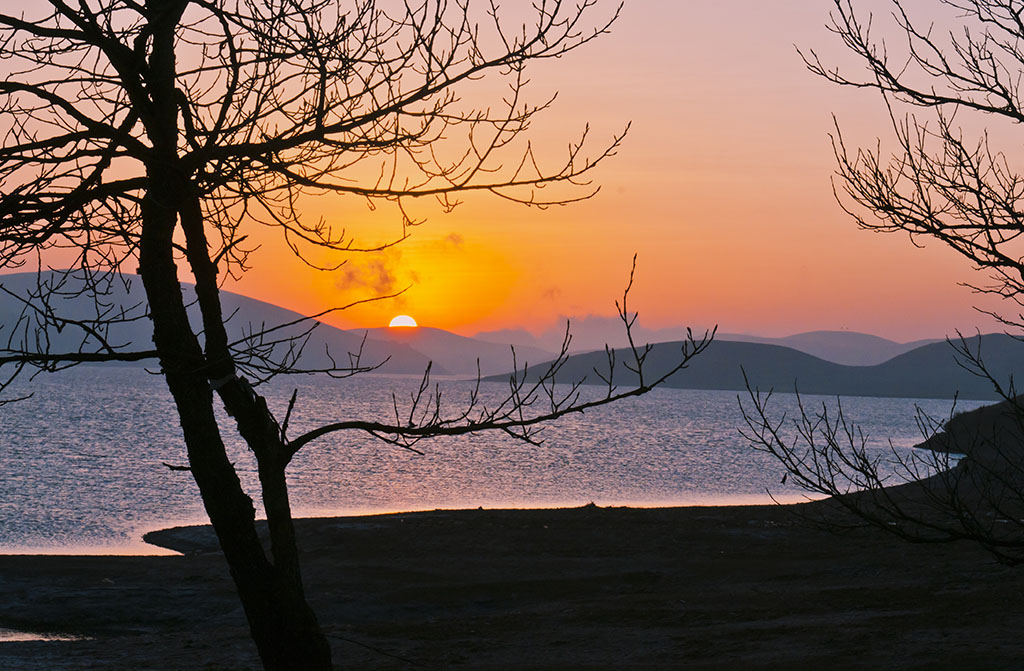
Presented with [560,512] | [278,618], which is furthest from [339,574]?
[278,618]

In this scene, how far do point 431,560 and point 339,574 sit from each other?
104 inches

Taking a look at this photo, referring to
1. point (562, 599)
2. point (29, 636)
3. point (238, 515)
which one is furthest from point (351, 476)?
point (238, 515)

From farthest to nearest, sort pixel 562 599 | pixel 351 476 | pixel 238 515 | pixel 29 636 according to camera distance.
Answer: pixel 351 476 → pixel 562 599 → pixel 29 636 → pixel 238 515

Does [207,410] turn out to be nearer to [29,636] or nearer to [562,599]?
[29,636]

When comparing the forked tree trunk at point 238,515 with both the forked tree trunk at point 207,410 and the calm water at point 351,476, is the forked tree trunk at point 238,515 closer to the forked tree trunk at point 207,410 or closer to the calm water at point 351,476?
the forked tree trunk at point 207,410

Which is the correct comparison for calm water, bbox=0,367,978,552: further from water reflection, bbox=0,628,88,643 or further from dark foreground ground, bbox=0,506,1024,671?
water reflection, bbox=0,628,88,643

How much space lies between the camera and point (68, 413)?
119062mm

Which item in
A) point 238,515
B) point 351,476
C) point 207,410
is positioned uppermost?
point 207,410

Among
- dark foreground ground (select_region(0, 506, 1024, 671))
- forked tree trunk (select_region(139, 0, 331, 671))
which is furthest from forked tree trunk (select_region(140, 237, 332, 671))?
dark foreground ground (select_region(0, 506, 1024, 671))

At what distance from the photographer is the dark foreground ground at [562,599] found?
1417cm

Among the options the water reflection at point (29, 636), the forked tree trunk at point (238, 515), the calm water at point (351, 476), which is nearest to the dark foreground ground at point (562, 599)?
the water reflection at point (29, 636)

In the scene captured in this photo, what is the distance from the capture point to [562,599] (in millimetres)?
20000

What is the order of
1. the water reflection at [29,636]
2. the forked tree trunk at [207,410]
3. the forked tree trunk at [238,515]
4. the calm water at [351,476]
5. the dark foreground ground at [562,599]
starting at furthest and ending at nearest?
the calm water at [351,476] < the water reflection at [29,636] < the dark foreground ground at [562,599] < the forked tree trunk at [238,515] < the forked tree trunk at [207,410]

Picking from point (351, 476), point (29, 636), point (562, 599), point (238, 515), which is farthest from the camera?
point (351, 476)
